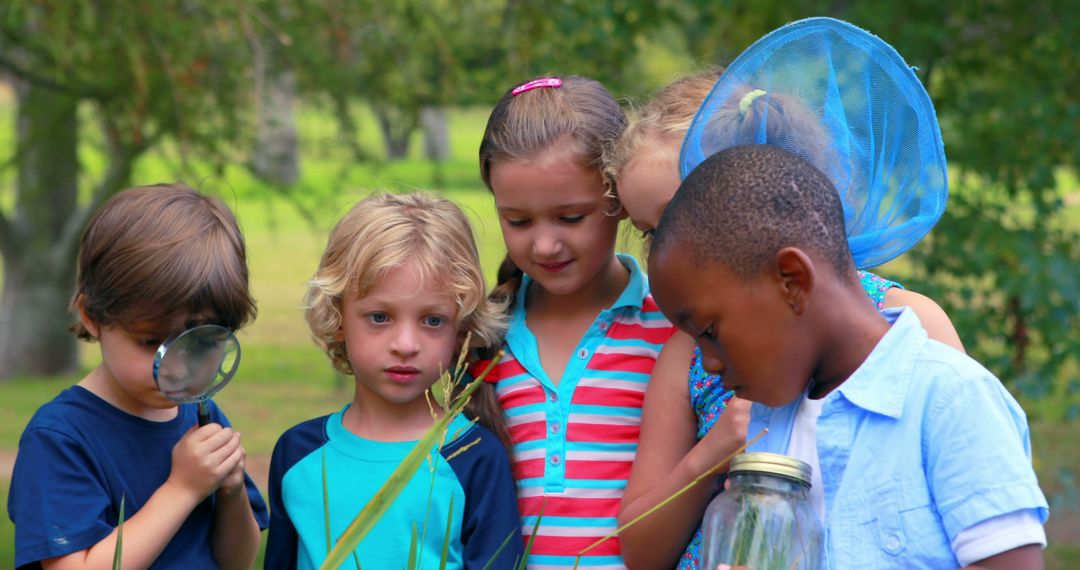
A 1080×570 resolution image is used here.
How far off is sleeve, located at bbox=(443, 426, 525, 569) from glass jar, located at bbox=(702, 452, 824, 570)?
72 cm

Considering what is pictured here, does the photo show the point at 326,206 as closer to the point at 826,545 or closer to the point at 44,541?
the point at 44,541

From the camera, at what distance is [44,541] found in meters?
2.40

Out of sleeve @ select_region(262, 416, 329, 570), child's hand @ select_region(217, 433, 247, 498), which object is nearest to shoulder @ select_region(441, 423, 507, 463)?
sleeve @ select_region(262, 416, 329, 570)

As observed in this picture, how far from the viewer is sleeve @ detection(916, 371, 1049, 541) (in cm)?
182

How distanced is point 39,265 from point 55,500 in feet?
35.2

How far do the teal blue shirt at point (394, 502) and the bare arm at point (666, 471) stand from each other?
9.9 inches

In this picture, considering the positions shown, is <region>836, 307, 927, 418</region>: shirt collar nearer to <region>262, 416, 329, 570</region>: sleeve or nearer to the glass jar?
the glass jar

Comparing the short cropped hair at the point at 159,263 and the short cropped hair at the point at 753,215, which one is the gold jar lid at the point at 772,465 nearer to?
the short cropped hair at the point at 753,215

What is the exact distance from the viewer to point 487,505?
2.53 metres

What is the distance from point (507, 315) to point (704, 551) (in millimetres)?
1019

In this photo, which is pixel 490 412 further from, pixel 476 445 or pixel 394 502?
pixel 394 502

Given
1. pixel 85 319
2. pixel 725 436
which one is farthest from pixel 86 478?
pixel 725 436

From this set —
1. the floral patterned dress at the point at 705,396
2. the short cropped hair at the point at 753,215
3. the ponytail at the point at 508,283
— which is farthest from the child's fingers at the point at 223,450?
the short cropped hair at the point at 753,215

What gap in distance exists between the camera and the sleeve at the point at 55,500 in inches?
94.4
